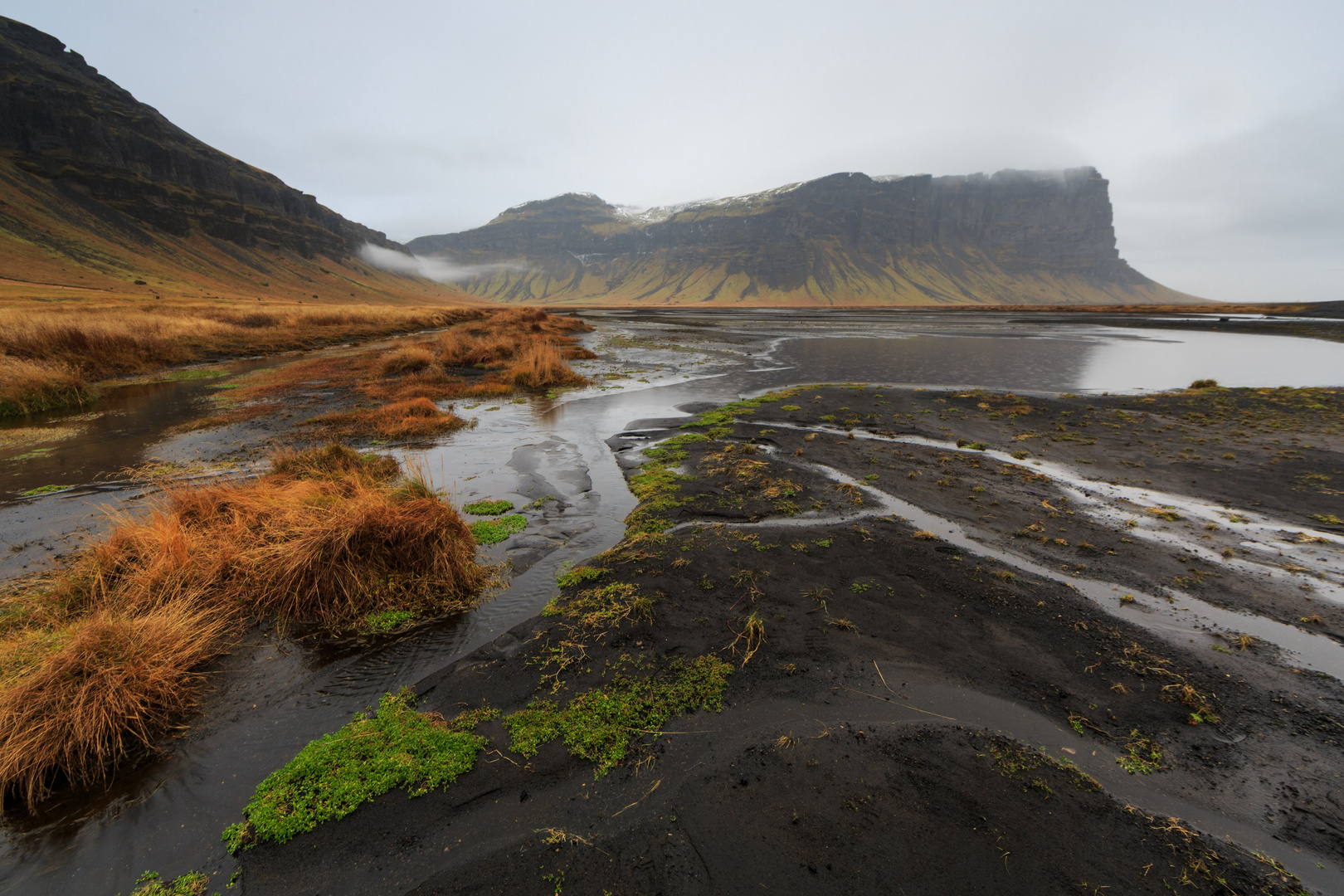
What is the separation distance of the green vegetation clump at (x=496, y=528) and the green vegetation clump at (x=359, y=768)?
3.65m

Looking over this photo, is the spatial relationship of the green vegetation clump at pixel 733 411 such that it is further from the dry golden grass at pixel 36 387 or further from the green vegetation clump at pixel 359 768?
the dry golden grass at pixel 36 387

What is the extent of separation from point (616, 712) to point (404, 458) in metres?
8.59

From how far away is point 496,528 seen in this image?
859 centimetres

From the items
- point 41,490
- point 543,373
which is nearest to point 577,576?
point 41,490

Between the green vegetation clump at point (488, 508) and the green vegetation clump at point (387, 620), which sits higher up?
the green vegetation clump at point (488, 508)

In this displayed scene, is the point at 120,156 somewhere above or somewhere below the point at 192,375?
above

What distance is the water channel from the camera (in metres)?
3.58

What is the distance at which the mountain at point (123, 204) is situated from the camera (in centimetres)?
7312

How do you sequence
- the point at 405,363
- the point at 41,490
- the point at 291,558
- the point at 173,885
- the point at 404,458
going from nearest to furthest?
the point at 173,885 → the point at 291,558 → the point at 41,490 → the point at 404,458 → the point at 405,363

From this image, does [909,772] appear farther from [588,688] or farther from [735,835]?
[588,688]

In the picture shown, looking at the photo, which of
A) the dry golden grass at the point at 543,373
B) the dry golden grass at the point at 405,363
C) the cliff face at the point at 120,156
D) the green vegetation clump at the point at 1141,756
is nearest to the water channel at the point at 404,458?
the green vegetation clump at the point at 1141,756

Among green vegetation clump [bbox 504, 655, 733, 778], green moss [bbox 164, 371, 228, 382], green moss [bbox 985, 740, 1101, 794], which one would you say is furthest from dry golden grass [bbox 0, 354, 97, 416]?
green moss [bbox 985, 740, 1101, 794]

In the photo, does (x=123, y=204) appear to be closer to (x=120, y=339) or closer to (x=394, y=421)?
(x=120, y=339)

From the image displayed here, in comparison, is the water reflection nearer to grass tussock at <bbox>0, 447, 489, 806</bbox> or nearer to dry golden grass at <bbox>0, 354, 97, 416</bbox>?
grass tussock at <bbox>0, 447, 489, 806</bbox>
